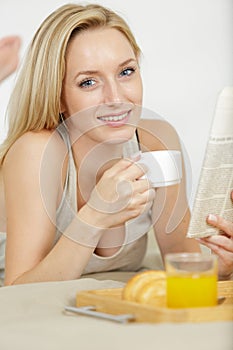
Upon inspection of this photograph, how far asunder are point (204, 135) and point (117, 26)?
30.6 inches

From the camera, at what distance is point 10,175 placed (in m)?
1.51

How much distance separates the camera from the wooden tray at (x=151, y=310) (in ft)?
2.79

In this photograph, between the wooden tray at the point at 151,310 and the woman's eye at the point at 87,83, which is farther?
the woman's eye at the point at 87,83

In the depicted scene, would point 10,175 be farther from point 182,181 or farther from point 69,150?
point 182,181

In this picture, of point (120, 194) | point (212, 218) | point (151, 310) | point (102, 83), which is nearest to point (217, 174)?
point (212, 218)

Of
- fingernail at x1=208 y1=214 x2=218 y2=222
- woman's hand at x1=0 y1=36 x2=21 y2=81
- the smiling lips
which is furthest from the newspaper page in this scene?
woman's hand at x1=0 y1=36 x2=21 y2=81

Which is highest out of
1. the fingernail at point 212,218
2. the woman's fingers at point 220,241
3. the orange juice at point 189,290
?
the orange juice at point 189,290

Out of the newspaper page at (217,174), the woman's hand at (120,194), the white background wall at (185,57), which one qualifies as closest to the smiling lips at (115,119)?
the woman's hand at (120,194)

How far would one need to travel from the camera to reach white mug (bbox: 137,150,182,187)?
4.27 ft

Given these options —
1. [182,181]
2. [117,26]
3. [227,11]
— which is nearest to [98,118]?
[117,26]

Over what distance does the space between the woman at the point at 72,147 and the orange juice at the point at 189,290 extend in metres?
0.43

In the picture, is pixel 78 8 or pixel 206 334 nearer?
pixel 206 334

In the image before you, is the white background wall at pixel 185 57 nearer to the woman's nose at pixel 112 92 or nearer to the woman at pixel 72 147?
the woman at pixel 72 147

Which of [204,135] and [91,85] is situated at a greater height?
[91,85]
